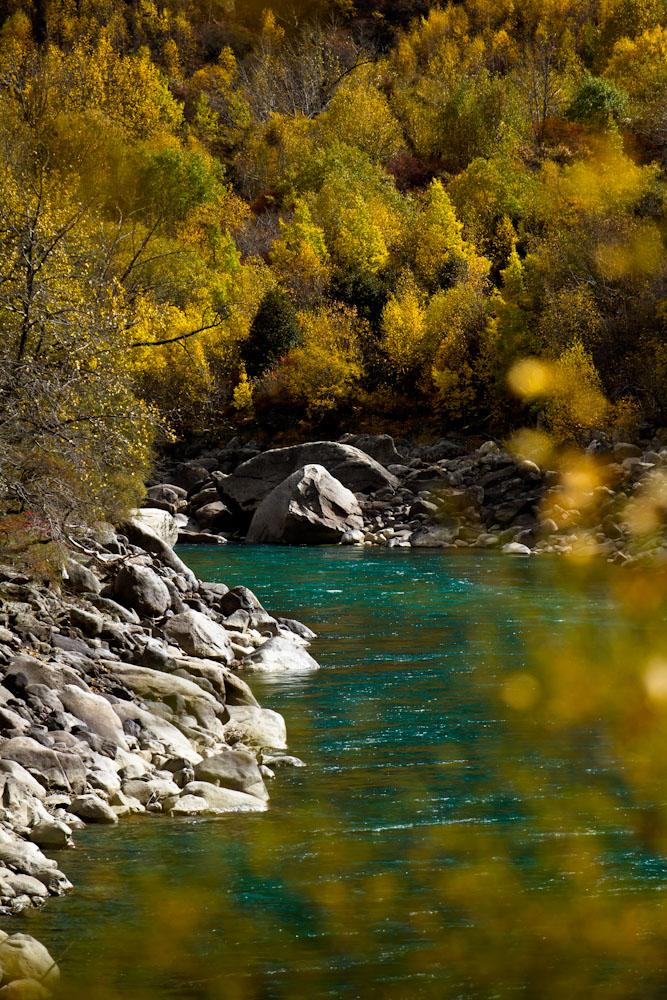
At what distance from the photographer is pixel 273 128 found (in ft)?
311

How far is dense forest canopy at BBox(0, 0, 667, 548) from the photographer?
52.8ft

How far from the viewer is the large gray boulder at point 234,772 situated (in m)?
10.4

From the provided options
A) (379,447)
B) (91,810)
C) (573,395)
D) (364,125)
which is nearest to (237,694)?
(91,810)

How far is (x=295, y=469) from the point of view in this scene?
144ft

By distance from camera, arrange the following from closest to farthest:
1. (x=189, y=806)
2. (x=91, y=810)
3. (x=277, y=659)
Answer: (x=91, y=810) → (x=189, y=806) → (x=277, y=659)

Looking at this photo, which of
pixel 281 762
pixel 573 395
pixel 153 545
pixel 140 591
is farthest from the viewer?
pixel 573 395

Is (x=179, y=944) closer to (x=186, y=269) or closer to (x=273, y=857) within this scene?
(x=273, y=857)

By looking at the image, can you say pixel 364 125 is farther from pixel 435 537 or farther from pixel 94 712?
pixel 94 712

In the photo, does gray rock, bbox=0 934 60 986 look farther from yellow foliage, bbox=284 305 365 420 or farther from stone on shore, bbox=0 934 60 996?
yellow foliage, bbox=284 305 365 420

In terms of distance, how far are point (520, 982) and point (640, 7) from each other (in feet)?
318

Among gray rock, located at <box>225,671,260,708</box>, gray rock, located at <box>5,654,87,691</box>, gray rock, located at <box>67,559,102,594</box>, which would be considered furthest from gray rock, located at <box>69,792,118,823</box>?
gray rock, located at <box>67,559,102,594</box>

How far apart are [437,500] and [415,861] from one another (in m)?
32.6

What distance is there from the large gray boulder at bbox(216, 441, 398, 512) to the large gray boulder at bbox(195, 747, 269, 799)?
32.2 metres

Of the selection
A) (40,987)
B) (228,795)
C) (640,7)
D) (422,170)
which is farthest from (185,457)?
(640,7)
